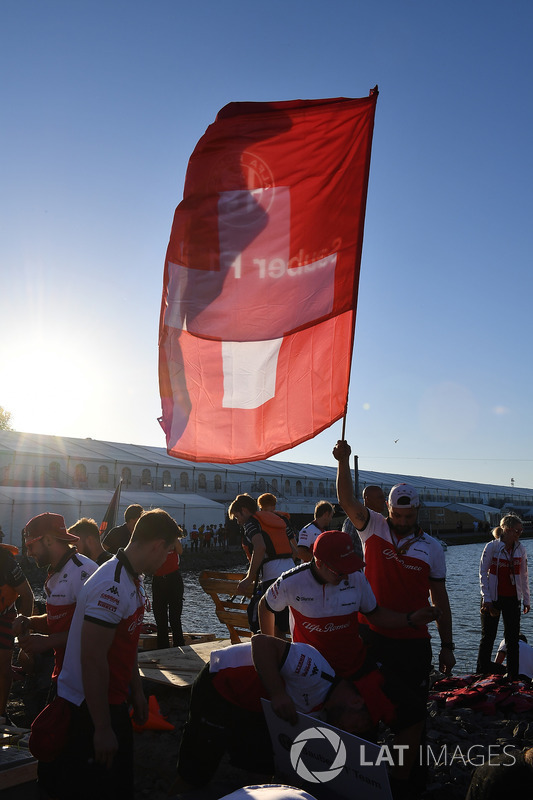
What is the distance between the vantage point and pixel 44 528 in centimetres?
364

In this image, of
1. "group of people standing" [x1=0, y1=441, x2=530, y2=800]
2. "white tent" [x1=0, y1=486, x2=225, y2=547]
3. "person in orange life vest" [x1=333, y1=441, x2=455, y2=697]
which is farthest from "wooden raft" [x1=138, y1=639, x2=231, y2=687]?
"white tent" [x1=0, y1=486, x2=225, y2=547]

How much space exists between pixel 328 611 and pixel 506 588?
4865 mm

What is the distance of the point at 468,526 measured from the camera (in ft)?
209

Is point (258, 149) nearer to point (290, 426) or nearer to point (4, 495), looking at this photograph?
point (290, 426)

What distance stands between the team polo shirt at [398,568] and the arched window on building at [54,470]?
29.5 meters

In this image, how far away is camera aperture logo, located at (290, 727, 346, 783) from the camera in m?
2.23

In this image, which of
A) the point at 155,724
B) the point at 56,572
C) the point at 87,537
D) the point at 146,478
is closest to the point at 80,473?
the point at 146,478

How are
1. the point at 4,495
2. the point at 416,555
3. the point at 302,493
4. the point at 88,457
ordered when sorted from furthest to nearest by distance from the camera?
the point at 302,493 < the point at 88,457 < the point at 4,495 < the point at 416,555

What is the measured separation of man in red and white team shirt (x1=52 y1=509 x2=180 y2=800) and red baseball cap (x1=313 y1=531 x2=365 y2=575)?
35.7 inches

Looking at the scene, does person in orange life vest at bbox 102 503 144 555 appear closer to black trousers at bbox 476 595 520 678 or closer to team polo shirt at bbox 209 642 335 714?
team polo shirt at bbox 209 642 335 714

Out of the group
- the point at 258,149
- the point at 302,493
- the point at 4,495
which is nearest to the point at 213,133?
the point at 258,149

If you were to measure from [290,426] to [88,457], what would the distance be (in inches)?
1215

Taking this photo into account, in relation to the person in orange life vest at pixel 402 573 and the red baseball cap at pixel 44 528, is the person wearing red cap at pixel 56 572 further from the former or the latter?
the person in orange life vest at pixel 402 573

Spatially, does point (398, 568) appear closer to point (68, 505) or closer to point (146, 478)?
point (68, 505)
